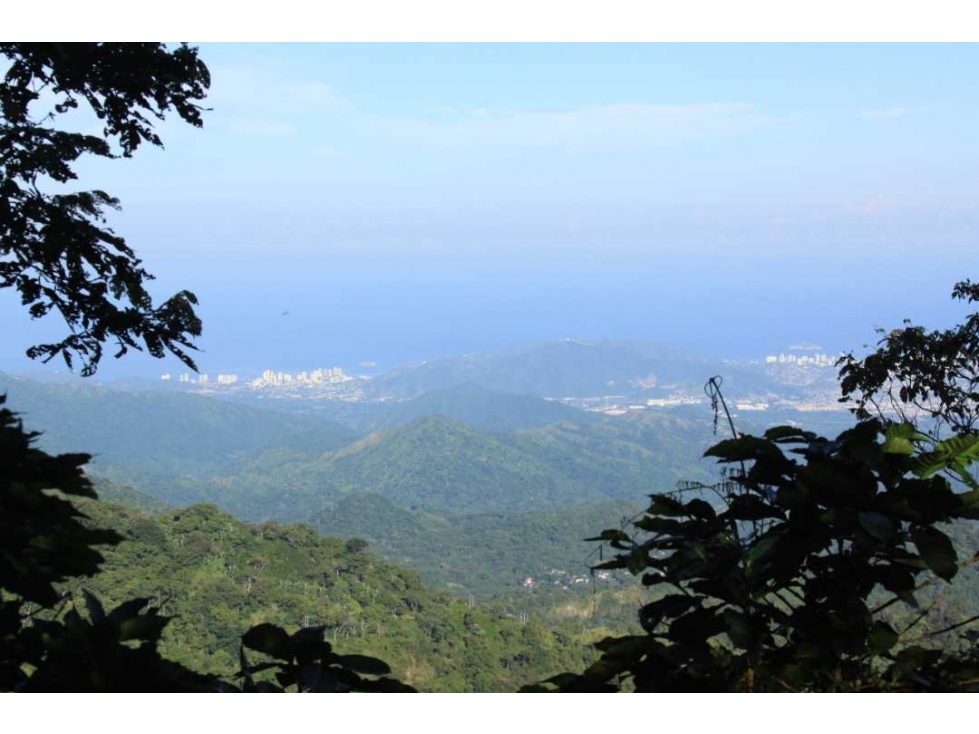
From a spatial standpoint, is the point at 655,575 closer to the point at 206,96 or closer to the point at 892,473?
the point at 892,473

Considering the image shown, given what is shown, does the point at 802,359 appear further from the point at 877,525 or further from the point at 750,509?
the point at 877,525

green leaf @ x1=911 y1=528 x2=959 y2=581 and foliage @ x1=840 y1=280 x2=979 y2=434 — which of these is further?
foliage @ x1=840 y1=280 x2=979 y2=434

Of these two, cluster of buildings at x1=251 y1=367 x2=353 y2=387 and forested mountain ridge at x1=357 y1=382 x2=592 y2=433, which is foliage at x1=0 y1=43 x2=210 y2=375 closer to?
forested mountain ridge at x1=357 y1=382 x2=592 y2=433

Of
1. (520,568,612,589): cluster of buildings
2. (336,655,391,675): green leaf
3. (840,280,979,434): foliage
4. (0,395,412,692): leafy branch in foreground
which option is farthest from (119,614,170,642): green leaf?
(520,568,612,589): cluster of buildings

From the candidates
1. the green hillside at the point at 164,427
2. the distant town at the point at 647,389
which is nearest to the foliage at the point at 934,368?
the green hillside at the point at 164,427

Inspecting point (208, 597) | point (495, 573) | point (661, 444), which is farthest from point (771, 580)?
point (661, 444)

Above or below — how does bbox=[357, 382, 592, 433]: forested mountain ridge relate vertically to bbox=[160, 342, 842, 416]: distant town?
below

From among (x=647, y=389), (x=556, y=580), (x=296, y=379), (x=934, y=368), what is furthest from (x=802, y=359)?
(x=934, y=368)
